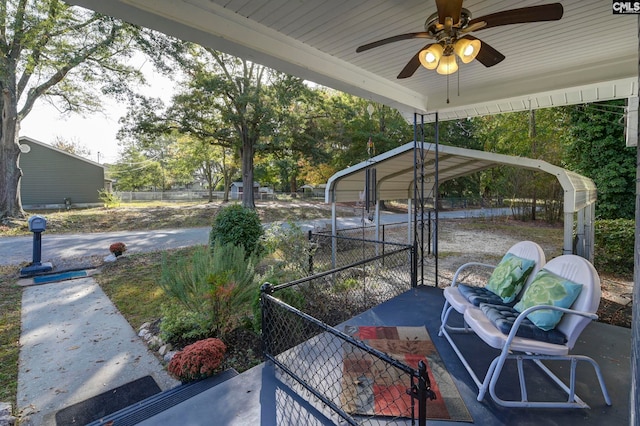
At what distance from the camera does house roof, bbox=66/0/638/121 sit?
2.29 metres

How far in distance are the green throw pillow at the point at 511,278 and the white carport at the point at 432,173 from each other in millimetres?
861

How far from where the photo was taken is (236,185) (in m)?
32.8

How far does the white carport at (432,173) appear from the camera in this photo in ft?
14.4

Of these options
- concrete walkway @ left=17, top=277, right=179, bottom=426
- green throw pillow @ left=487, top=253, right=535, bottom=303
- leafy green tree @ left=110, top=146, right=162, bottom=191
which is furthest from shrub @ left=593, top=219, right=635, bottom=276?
leafy green tree @ left=110, top=146, right=162, bottom=191

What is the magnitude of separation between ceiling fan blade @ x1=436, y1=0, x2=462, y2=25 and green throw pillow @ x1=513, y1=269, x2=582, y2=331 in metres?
2.14

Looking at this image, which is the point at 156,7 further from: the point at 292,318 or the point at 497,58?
the point at 292,318

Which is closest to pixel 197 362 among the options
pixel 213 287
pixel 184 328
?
pixel 213 287

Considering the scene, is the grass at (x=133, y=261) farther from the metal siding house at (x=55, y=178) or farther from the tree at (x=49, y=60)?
the metal siding house at (x=55, y=178)

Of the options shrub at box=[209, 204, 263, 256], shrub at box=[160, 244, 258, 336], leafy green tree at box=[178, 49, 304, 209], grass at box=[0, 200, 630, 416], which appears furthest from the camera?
leafy green tree at box=[178, 49, 304, 209]

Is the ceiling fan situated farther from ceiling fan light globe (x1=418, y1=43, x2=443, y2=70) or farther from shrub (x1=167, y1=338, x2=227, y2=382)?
shrub (x1=167, y1=338, x2=227, y2=382)

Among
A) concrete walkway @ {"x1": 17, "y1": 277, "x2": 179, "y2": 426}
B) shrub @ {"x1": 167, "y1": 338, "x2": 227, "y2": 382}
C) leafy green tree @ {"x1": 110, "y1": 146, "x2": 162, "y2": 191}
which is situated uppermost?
leafy green tree @ {"x1": 110, "y1": 146, "x2": 162, "y2": 191}

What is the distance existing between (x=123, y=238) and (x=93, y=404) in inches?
353

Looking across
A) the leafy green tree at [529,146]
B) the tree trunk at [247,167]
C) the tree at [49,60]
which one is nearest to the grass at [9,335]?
the tree at [49,60]

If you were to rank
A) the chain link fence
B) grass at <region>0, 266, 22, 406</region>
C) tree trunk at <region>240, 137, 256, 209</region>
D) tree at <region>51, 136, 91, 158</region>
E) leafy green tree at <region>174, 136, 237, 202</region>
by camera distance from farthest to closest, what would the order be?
tree at <region>51, 136, 91, 158</region> → leafy green tree at <region>174, 136, 237, 202</region> → tree trunk at <region>240, 137, 256, 209</region> → grass at <region>0, 266, 22, 406</region> → the chain link fence
